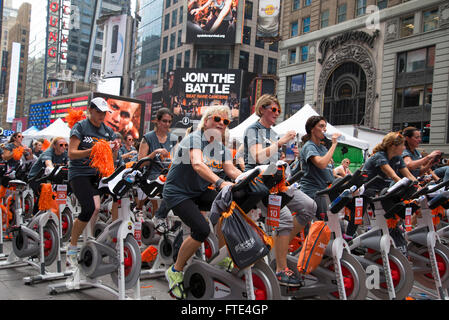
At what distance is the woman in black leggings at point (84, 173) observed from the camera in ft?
15.1

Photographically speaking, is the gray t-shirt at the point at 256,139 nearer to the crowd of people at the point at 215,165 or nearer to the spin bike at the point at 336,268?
the crowd of people at the point at 215,165

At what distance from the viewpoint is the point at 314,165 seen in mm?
Answer: 4703

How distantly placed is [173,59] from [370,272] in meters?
58.5

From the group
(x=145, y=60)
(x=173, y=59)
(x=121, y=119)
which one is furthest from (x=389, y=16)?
(x=145, y=60)

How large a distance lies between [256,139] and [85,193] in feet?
6.58

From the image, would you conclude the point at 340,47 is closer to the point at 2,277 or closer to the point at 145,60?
the point at 2,277

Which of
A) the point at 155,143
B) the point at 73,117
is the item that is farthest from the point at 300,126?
the point at 73,117

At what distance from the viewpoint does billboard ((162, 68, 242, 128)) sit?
40.8m

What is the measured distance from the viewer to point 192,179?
12.7 feet

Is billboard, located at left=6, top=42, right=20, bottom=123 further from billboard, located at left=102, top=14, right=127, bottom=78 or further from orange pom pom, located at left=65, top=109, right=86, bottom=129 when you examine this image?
orange pom pom, located at left=65, top=109, right=86, bottom=129

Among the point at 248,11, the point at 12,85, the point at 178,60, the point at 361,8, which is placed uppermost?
the point at 248,11

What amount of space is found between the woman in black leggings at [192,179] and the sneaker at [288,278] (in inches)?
35.4

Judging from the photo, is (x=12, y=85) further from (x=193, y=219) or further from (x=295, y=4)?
(x=193, y=219)

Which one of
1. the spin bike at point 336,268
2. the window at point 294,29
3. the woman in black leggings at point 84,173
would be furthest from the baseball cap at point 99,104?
the window at point 294,29
